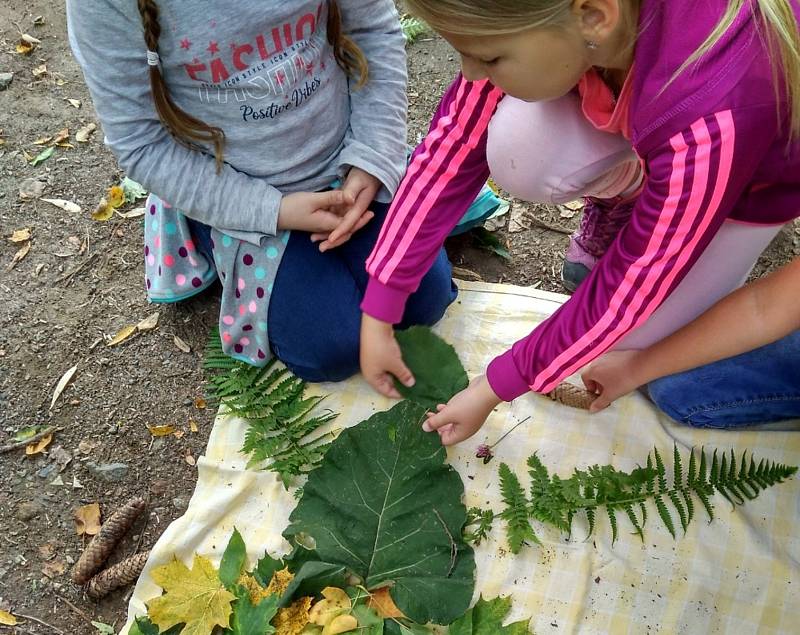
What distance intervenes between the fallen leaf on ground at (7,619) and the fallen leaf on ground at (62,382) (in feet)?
1.42

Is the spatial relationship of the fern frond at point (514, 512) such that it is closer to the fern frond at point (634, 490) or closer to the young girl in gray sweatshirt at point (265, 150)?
the fern frond at point (634, 490)

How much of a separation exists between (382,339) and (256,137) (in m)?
0.47

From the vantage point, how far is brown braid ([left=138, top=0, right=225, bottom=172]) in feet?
3.93

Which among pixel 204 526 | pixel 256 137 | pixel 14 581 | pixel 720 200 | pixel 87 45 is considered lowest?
pixel 14 581

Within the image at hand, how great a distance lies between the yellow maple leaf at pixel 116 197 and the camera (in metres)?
1.95

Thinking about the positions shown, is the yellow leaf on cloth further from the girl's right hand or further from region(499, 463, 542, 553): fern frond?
A: the girl's right hand

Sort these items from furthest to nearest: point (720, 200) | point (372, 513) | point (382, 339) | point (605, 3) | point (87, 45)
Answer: point (382, 339), point (372, 513), point (87, 45), point (720, 200), point (605, 3)

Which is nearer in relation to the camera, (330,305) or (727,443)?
(727,443)

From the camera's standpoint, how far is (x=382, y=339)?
1438mm

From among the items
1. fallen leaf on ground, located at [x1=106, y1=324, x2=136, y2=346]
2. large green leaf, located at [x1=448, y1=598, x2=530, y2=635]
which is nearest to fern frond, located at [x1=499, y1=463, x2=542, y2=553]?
large green leaf, located at [x1=448, y1=598, x2=530, y2=635]

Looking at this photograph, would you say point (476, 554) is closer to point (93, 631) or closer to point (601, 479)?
point (601, 479)

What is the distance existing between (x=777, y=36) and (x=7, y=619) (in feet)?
5.15

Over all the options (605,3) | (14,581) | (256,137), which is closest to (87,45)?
(256,137)

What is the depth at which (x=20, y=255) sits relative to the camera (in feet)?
6.07
